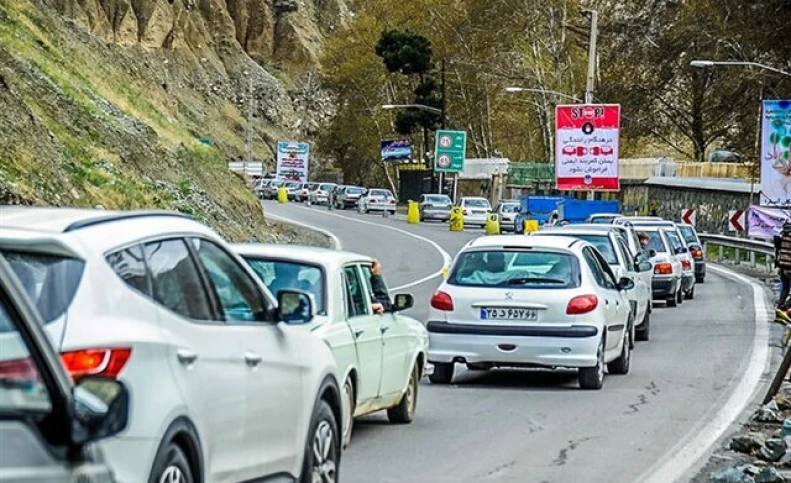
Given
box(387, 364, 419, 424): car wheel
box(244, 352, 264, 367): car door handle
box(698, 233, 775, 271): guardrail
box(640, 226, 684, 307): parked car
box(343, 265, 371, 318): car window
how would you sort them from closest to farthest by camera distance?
1. box(244, 352, 264, 367): car door handle
2. box(343, 265, 371, 318): car window
3. box(387, 364, 419, 424): car wheel
4. box(640, 226, 684, 307): parked car
5. box(698, 233, 775, 271): guardrail

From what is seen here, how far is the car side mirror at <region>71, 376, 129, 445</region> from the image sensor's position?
432cm

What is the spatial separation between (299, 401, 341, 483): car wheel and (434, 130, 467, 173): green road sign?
78.9 m

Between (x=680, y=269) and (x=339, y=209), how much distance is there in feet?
208

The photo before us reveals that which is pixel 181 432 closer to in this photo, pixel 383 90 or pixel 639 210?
pixel 639 210

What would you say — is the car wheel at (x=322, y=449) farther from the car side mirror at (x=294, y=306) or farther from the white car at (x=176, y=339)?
the car side mirror at (x=294, y=306)

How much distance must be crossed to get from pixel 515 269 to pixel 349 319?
5173 mm

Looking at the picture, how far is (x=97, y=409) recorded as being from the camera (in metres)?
4.48

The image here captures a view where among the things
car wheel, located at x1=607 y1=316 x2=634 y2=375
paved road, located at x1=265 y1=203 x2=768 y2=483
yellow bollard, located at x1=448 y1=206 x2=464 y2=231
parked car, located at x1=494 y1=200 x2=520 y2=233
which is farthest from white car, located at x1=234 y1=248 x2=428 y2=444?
yellow bollard, located at x1=448 y1=206 x2=464 y2=231

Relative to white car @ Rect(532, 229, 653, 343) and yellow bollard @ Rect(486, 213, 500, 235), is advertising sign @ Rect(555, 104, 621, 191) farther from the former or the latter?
white car @ Rect(532, 229, 653, 343)

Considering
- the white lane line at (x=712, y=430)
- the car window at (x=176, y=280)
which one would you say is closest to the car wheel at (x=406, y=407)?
the white lane line at (x=712, y=430)

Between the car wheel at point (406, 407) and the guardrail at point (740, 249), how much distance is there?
33.3 metres

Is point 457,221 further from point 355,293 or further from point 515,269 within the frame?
point 355,293

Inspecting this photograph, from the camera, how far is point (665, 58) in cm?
6825

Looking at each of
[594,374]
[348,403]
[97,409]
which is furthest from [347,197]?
[97,409]
